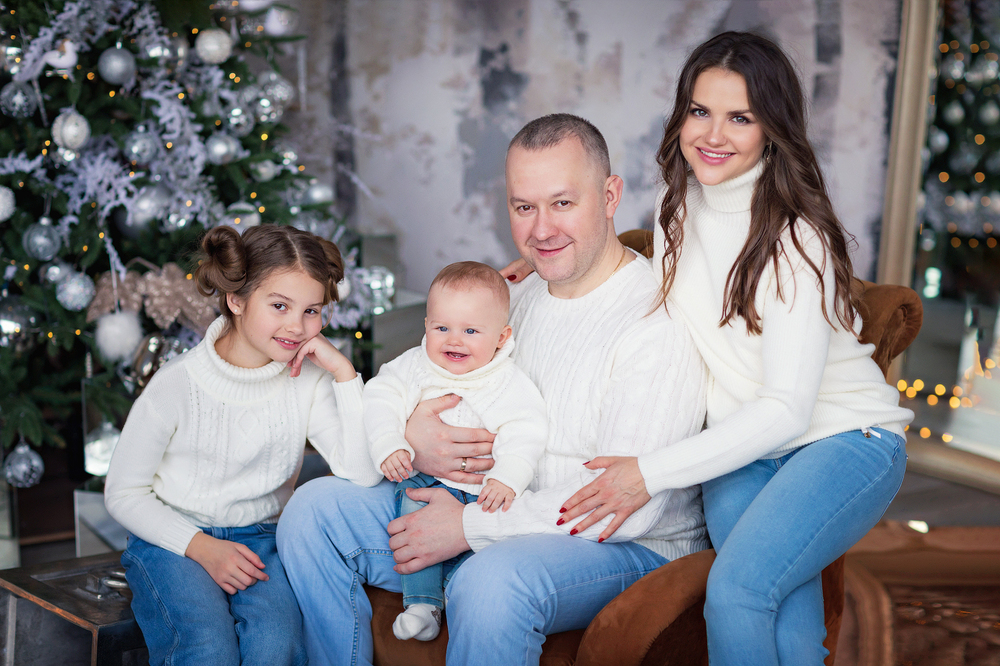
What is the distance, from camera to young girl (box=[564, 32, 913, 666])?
173 cm

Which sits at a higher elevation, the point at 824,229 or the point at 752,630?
the point at 824,229

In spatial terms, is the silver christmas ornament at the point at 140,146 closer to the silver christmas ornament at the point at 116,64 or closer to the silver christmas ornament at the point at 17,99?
the silver christmas ornament at the point at 116,64

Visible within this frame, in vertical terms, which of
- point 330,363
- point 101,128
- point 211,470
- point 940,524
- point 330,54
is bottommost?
point 940,524

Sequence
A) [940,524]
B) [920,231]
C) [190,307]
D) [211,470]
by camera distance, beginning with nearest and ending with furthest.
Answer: [211,470], [190,307], [940,524], [920,231]

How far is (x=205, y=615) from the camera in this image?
1.85m

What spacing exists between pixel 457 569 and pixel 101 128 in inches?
97.5

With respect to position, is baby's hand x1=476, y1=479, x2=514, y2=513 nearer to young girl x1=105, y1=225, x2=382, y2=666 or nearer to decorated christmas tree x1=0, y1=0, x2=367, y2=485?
young girl x1=105, y1=225, x2=382, y2=666

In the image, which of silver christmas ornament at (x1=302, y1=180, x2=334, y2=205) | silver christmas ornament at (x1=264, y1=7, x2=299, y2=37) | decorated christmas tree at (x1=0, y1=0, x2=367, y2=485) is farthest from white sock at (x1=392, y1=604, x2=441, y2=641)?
silver christmas ornament at (x1=264, y1=7, x2=299, y2=37)

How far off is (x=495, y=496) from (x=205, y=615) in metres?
0.71

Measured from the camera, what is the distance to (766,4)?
13.7ft

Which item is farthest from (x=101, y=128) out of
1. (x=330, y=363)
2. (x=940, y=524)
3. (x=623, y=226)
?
(x=940, y=524)

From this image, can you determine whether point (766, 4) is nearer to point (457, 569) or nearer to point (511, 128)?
point (511, 128)

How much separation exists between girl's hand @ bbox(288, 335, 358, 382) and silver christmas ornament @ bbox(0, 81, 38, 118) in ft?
5.91

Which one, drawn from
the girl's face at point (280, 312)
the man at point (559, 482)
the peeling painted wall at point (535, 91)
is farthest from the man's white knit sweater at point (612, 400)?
the peeling painted wall at point (535, 91)
